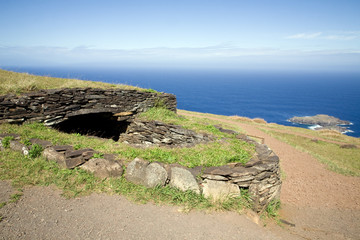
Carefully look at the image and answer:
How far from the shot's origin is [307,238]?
5.95 m

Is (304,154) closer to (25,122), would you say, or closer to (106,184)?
(106,184)

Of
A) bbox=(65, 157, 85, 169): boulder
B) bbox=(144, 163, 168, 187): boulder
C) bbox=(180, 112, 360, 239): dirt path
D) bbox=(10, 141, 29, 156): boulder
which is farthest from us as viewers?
bbox=(180, 112, 360, 239): dirt path

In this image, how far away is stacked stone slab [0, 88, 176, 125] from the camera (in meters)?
9.85

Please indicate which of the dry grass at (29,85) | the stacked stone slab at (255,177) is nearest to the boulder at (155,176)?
the stacked stone slab at (255,177)

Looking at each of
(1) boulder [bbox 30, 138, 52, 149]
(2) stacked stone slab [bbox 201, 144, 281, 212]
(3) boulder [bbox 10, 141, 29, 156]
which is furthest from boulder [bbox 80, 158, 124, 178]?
(2) stacked stone slab [bbox 201, 144, 281, 212]

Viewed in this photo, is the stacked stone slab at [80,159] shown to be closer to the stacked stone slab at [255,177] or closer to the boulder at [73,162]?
the boulder at [73,162]

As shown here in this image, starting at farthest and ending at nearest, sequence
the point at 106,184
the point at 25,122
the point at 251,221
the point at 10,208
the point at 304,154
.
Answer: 1. the point at 304,154
2. the point at 25,122
3. the point at 106,184
4. the point at 251,221
5. the point at 10,208

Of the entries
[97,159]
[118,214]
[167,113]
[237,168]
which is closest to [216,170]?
[237,168]

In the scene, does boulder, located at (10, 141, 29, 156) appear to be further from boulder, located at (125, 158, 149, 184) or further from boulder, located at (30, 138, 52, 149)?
boulder, located at (125, 158, 149, 184)

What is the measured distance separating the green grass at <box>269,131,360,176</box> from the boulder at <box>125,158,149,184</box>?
Answer: 534 inches

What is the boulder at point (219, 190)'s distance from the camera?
598cm

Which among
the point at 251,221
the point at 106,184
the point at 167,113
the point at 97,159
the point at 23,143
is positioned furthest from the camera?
the point at 167,113

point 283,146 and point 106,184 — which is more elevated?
point 106,184

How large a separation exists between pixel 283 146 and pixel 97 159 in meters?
16.7
